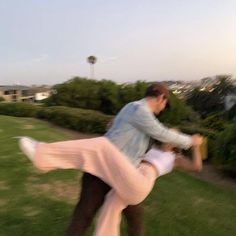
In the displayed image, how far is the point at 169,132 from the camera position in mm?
3201

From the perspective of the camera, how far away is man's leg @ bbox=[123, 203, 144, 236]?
3.54 metres

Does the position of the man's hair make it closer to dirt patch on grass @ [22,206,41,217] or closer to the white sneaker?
the white sneaker

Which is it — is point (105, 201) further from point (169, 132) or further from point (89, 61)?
point (89, 61)

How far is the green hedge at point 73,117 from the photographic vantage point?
13.2 meters

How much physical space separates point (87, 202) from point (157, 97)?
98cm

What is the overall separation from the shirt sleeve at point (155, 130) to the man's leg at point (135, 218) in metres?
0.68

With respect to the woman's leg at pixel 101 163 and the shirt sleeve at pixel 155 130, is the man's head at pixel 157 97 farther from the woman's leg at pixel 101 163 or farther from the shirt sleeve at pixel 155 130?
the woman's leg at pixel 101 163

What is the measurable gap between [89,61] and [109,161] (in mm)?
34220

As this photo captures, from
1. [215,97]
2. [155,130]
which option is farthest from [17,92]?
[155,130]

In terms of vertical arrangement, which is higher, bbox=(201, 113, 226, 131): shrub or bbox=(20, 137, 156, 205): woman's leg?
bbox=(20, 137, 156, 205): woman's leg

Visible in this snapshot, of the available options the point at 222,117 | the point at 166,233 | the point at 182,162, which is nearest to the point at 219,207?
the point at 166,233

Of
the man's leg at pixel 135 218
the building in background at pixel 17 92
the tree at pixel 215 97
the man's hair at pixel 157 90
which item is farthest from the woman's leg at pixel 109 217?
the building in background at pixel 17 92

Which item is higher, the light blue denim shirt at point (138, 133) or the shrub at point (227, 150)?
the light blue denim shirt at point (138, 133)

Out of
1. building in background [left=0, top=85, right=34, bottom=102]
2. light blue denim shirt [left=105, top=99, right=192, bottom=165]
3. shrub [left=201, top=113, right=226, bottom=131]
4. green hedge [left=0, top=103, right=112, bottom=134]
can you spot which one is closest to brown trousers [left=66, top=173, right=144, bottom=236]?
light blue denim shirt [left=105, top=99, right=192, bottom=165]
